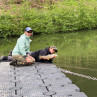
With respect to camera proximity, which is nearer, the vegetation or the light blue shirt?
the light blue shirt

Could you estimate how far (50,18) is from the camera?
100 ft

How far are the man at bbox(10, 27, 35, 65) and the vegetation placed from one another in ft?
63.7

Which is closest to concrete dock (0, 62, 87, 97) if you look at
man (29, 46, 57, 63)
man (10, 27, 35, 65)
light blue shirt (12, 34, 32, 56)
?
man (10, 27, 35, 65)

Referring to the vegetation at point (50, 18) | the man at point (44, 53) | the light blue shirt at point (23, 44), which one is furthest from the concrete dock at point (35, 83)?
the vegetation at point (50, 18)

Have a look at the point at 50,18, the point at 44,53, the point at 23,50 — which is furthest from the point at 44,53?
the point at 50,18

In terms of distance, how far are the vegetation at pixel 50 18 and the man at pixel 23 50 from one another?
19.4m

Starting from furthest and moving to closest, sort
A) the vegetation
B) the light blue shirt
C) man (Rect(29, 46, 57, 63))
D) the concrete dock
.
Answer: the vegetation, man (Rect(29, 46, 57, 63)), the light blue shirt, the concrete dock

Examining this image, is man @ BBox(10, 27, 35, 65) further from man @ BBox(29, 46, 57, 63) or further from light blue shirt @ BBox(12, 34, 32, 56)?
man @ BBox(29, 46, 57, 63)

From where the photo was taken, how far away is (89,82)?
298 inches

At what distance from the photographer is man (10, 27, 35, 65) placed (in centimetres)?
893

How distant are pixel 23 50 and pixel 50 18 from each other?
71.6 feet

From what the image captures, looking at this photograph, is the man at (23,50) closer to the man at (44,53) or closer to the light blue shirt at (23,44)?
the light blue shirt at (23,44)

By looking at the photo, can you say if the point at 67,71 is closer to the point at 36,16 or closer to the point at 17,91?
the point at 17,91

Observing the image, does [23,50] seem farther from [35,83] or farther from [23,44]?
[35,83]
